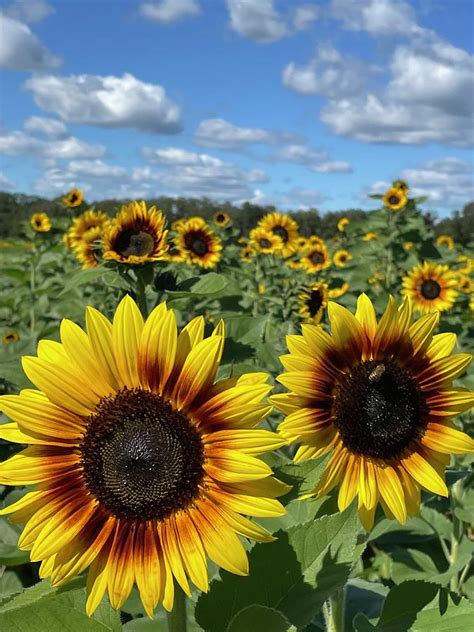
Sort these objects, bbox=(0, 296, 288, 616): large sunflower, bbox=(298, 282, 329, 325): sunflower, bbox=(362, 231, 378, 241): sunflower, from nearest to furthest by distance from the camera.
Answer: bbox=(0, 296, 288, 616): large sunflower
bbox=(298, 282, 329, 325): sunflower
bbox=(362, 231, 378, 241): sunflower

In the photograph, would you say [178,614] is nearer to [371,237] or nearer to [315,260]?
[315,260]

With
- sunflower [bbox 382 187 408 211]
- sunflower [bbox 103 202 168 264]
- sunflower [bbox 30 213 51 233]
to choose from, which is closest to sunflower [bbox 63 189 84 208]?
sunflower [bbox 30 213 51 233]

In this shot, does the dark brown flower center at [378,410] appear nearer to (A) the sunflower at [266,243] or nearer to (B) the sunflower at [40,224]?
(A) the sunflower at [266,243]

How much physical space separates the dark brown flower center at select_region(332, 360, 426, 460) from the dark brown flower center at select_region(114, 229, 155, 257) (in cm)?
154

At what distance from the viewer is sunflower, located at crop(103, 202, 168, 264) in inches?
120

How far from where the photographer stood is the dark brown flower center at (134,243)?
3.13 m

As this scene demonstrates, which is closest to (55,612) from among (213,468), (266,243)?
(213,468)

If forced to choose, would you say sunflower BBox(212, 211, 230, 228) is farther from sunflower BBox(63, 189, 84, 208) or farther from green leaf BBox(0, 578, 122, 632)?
green leaf BBox(0, 578, 122, 632)

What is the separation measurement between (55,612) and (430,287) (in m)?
6.38

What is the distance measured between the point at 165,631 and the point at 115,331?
2.38ft

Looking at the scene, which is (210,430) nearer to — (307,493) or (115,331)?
(115,331)

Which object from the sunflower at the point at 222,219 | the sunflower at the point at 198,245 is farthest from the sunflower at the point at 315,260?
the sunflower at the point at 198,245

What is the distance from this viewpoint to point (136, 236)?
128 inches

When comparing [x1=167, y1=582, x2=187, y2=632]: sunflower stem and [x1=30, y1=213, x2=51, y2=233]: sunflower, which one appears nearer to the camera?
[x1=167, y1=582, x2=187, y2=632]: sunflower stem
